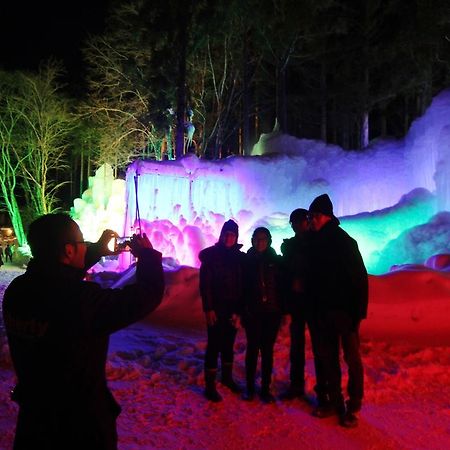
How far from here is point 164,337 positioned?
6.08 metres

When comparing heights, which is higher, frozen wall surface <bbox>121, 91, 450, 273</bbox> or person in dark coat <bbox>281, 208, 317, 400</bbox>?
frozen wall surface <bbox>121, 91, 450, 273</bbox>

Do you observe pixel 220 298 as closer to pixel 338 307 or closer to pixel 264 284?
pixel 264 284

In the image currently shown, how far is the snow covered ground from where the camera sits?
328 cm

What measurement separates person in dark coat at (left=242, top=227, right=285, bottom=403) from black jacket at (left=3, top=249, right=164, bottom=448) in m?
2.38

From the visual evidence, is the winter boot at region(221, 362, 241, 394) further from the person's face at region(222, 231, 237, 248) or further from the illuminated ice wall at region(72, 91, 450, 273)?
the illuminated ice wall at region(72, 91, 450, 273)

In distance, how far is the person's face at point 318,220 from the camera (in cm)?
381

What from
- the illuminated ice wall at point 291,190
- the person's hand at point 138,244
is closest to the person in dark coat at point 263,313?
the person's hand at point 138,244

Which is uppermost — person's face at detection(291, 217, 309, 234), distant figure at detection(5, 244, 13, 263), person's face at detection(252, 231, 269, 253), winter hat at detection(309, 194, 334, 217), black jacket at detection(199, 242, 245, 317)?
winter hat at detection(309, 194, 334, 217)

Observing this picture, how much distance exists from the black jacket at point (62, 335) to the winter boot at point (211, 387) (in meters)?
2.33

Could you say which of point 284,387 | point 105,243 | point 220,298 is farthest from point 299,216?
point 105,243

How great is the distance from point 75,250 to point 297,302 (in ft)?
8.63

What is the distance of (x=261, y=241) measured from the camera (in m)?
4.21

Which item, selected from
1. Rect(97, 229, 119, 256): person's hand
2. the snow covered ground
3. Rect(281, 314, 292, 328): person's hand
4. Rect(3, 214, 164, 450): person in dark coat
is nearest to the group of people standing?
the snow covered ground

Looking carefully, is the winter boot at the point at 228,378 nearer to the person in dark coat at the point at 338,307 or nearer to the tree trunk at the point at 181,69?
the person in dark coat at the point at 338,307
